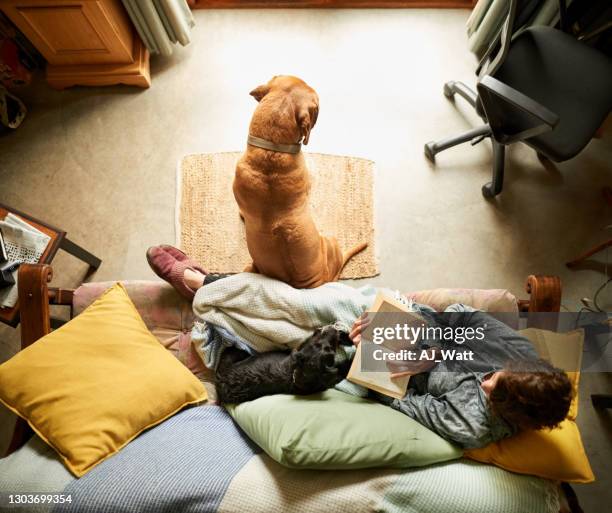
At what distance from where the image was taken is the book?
4.23 feet

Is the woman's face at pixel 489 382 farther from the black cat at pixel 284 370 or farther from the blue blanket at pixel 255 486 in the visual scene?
the black cat at pixel 284 370

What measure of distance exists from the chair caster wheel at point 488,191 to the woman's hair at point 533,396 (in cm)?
113

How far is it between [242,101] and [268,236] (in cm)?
109

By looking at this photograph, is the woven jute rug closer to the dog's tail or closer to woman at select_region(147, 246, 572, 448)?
the dog's tail

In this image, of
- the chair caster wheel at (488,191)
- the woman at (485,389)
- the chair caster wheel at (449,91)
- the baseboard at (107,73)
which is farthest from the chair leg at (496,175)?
the baseboard at (107,73)

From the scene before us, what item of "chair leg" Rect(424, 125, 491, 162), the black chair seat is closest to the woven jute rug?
"chair leg" Rect(424, 125, 491, 162)

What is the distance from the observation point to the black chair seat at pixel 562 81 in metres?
1.55

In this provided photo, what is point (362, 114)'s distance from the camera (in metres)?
2.20

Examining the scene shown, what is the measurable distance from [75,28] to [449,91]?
1889 millimetres

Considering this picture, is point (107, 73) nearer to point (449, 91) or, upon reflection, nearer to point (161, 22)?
point (161, 22)

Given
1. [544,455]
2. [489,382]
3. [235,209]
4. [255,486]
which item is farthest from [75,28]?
[544,455]

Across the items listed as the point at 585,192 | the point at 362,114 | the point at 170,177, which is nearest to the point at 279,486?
the point at 170,177

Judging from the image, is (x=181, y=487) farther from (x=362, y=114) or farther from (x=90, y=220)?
(x=362, y=114)

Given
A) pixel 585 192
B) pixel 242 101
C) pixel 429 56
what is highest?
pixel 429 56
